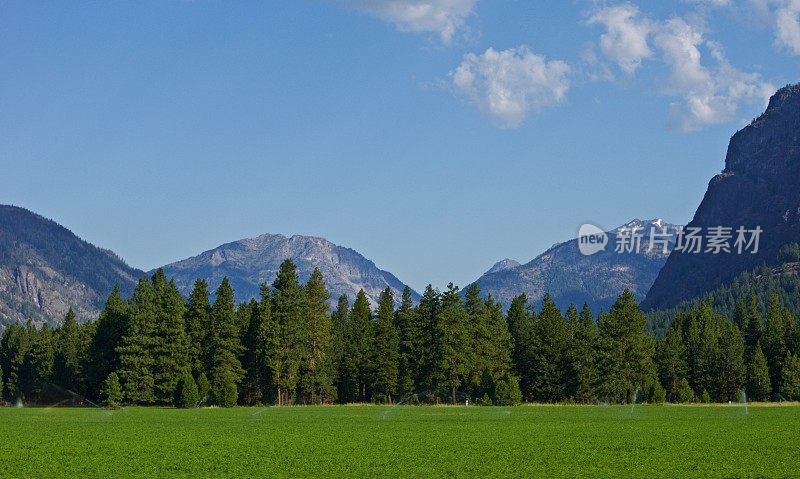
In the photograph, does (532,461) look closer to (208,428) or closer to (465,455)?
(465,455)

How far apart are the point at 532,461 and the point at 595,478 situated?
5.67 meters

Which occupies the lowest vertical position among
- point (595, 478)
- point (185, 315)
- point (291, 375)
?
point (595, 478)

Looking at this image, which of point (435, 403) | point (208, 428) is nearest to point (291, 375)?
point (435, 403)

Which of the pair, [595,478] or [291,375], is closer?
[595,478]

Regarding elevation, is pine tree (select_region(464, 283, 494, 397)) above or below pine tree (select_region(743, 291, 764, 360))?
below

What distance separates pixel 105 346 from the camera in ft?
376

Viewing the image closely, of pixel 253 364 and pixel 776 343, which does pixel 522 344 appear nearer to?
pixel 253 364

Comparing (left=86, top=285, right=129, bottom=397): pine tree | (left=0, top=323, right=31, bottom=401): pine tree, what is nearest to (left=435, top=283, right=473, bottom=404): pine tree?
(left=86, top=285, right=129, bottom=397): pine tree

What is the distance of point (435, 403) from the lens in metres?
117

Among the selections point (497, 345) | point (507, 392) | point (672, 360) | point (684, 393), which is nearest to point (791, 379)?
point (672, 360)

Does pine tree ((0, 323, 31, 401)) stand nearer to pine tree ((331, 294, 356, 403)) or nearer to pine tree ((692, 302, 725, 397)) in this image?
pine tree ((331, 294, 356, 403))

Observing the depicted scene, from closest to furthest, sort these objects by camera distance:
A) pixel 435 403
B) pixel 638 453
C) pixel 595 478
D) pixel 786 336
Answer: pixel 595 478 → pixel 638 453 → pixel 435 403 → pixel 786 336

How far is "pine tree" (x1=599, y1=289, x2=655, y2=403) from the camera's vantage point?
395ft

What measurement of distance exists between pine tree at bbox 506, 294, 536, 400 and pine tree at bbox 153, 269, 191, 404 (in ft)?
151
